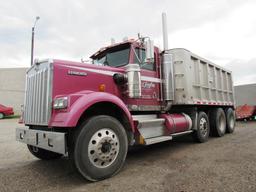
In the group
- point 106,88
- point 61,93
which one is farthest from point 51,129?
point 106,88

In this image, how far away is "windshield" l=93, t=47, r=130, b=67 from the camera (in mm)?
5072

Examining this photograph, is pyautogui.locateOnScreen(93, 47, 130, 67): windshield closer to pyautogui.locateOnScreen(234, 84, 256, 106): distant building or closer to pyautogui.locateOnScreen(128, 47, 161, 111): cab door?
pyautogui.locateOnScreen(128, 47, 161, 111): cab door

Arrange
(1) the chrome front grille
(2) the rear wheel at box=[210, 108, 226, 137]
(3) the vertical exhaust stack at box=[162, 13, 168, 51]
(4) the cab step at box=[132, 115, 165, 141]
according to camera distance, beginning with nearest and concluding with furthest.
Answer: (1) the chrome front grille
(4) the cab step at box=[132, 115, 165, 141]
(3) the vertical exhaust stack at box=[162, 13, 168, 51]
(2) the rear wheel at box=[210, 108, 226, 137]

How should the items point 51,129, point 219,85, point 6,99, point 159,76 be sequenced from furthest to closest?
point 6,99 → point 219,85 → point 159,76 → point 51,129

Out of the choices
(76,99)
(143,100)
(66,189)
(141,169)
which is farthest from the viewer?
(143,100)

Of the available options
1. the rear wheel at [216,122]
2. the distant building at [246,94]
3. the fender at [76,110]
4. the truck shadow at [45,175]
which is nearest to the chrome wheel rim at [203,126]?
the rear wheel at [216,122]

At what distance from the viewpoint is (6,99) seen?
26.3 metres

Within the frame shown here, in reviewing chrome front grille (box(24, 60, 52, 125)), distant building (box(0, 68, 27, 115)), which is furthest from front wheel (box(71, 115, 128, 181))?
distant building (box(0, 68, 27, 115))

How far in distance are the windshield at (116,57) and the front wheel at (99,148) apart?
1.82 meters

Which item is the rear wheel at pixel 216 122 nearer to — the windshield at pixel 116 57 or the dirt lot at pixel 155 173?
the dirt lot at pixel 155 173

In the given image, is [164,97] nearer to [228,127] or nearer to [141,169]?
[141,169]

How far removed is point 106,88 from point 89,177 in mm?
1852

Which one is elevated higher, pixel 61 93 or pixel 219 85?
pixel 219 85

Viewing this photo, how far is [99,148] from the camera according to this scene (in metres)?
3.47
